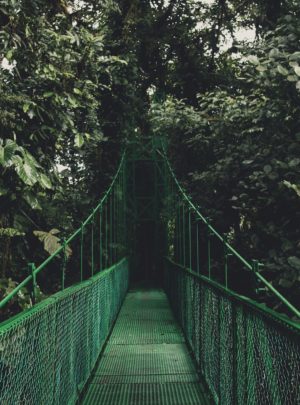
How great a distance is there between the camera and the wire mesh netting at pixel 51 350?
150 centimetres

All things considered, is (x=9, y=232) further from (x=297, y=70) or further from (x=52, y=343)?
(x=297, y=70)

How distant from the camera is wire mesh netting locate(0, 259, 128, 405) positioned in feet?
4.93

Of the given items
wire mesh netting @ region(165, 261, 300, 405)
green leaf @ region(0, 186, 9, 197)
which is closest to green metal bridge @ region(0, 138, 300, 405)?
wire mesh netting @ region(165, 261, 300, 405)

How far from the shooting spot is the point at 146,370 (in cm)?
355

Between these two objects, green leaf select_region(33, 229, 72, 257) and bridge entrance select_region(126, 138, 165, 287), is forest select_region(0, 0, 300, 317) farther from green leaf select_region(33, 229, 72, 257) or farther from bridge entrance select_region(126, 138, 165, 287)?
bridge entrance select_region(126, 138, 165, 287)

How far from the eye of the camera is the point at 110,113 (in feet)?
26.5

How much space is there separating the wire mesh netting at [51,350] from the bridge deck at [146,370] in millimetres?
168

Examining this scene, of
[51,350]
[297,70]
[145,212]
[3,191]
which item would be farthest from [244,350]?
[145,212]

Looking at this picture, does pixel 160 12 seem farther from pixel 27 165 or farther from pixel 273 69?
pixel 27 165

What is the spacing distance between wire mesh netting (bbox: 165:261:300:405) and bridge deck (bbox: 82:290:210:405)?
0.16 metres

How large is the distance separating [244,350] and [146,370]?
173cm

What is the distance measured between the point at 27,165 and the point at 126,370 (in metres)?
1.76

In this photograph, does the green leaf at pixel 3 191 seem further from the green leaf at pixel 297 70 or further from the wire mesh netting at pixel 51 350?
the green leaf at pixel 297 70

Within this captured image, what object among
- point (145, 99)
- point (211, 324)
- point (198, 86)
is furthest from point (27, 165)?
point (145, 99)
